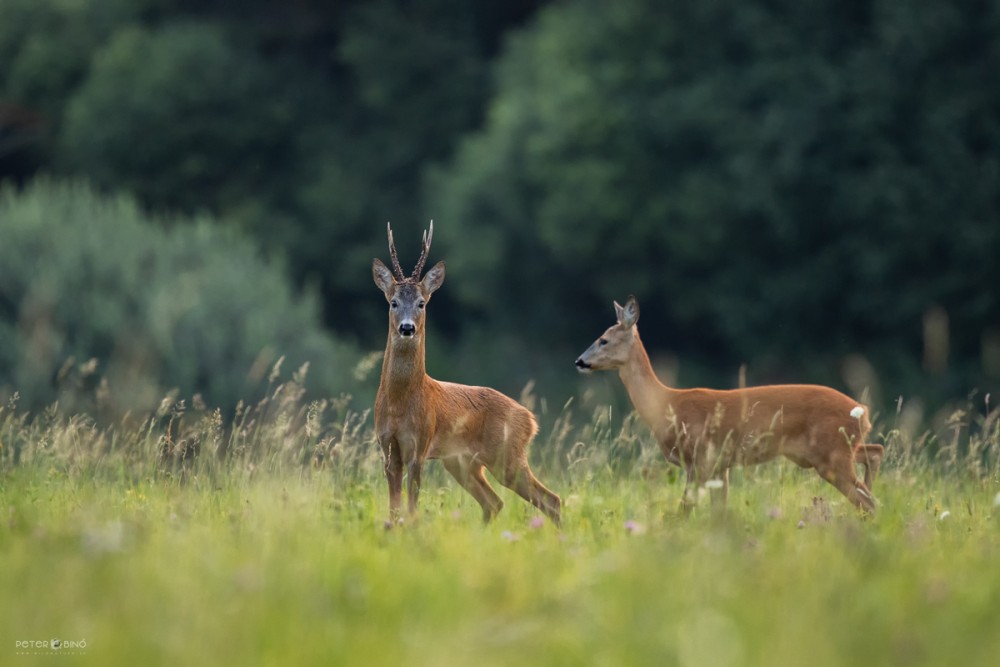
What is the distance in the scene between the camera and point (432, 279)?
7.67 m

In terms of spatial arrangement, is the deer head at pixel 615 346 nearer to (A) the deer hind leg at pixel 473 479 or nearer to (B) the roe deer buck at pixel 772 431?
(B) the roe deer buck at pixel 772 431

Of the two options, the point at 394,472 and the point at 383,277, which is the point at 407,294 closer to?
the point at 383,277

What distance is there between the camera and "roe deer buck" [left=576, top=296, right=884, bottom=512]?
7520mm

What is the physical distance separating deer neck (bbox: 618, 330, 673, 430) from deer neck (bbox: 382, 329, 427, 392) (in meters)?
1.67

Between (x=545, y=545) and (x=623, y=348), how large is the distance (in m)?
3.65

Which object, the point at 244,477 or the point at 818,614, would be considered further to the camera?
the point at 244,477

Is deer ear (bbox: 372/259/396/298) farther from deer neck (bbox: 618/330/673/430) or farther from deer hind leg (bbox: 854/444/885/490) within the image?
deer hind leg (bbox: 854/444/885/490)

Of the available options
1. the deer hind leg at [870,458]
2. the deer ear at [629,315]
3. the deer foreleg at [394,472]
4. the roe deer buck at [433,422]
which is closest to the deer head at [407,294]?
the roe deer buck at [433,422]

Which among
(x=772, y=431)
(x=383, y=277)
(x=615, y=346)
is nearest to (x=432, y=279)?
(x=383, y=277)

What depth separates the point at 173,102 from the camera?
94.4 ft

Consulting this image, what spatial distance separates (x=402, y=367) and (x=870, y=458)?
8.84ft

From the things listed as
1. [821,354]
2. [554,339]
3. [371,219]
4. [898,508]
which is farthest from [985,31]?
[898,508]

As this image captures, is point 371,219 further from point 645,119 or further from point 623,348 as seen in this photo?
point 623,348

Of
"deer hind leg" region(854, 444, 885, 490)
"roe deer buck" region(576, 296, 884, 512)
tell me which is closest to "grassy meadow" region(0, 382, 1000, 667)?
"roe deer buck" region(576, 296, 884, 512)
